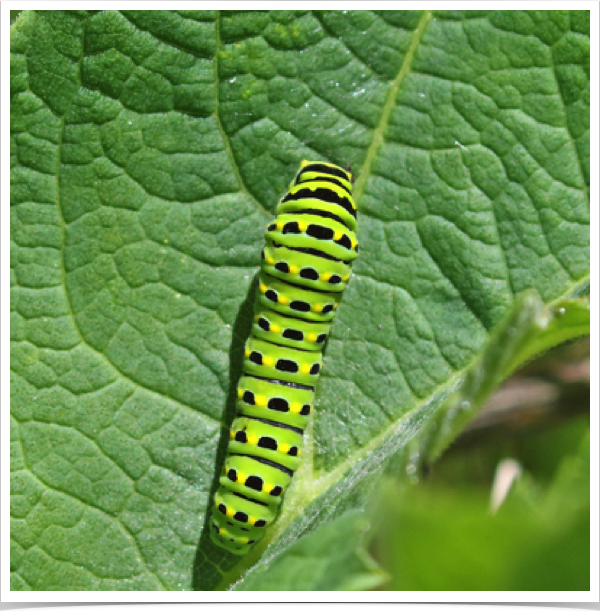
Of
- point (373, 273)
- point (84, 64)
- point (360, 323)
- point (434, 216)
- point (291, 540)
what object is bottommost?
point (291, 540)

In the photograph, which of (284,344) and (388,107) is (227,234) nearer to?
(284,344)

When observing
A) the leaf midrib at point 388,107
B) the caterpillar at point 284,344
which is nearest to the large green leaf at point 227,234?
the leaf midrib at point 388,107

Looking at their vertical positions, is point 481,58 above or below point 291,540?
above

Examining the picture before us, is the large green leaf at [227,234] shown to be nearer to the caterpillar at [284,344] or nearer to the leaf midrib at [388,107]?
the leaf midrib at [388,107]

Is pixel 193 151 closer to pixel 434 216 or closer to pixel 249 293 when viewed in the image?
pixel 249 293

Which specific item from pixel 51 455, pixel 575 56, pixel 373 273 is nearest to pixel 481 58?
pixel 575 56

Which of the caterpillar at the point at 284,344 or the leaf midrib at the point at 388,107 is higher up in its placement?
the leaf midrib at the point at 388,107
